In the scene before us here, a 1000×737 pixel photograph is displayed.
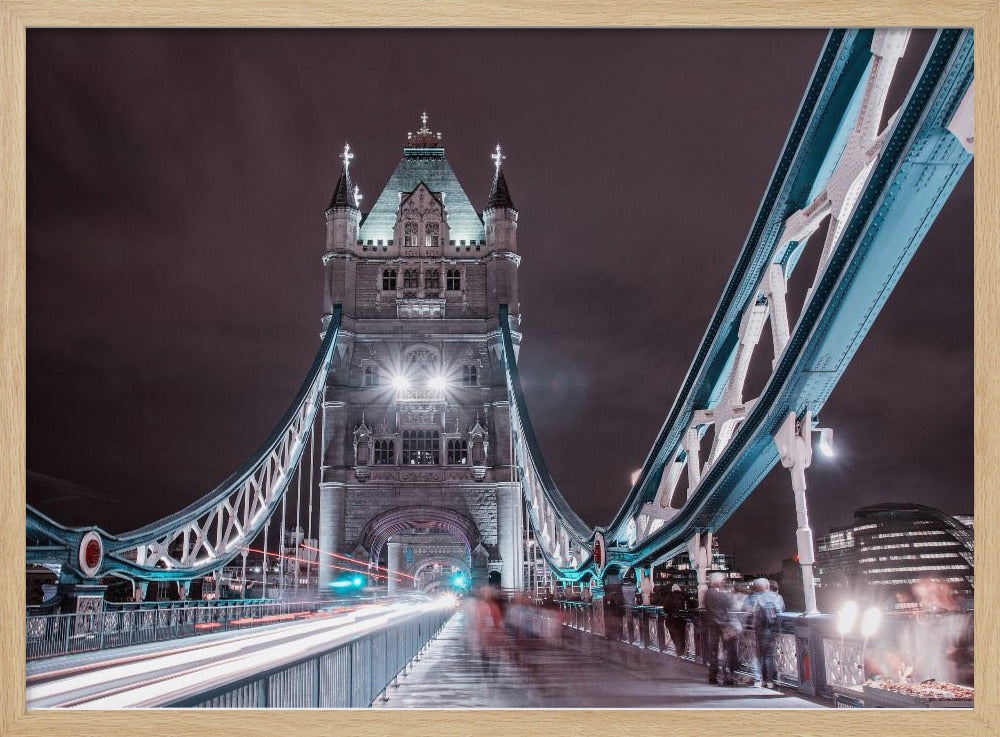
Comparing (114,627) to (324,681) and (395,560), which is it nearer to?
(324,681)

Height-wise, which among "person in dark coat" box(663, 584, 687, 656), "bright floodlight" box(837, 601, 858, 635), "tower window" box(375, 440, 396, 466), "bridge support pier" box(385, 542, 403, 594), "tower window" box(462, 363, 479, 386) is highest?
"tower window" box(462, 363, 479, 386)

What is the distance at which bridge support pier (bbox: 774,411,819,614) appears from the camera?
22.9 ft

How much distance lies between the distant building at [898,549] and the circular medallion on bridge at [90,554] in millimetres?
9892

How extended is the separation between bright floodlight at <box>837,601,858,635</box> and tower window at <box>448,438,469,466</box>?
33.3 m

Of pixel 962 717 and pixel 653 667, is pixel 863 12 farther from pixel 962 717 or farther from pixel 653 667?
pixel 653 667

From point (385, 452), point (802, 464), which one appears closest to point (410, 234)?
point (385, 452)

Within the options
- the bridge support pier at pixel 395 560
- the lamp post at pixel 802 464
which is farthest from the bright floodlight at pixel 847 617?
the bridge support pier at pixel 395 560

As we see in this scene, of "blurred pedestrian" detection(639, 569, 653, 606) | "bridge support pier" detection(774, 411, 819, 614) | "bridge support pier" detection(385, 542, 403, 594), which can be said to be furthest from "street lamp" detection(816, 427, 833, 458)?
"bridge support pier" detection(385, 542, 403, 594)

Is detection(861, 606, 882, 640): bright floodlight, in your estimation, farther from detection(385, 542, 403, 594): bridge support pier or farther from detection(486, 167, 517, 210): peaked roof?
detection(385, 542, 403, 594): bridge support pier

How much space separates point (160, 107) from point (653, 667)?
5.92m

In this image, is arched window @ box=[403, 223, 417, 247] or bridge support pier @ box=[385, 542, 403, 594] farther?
bridge support pier @ box=[385, 542, 403, 594]

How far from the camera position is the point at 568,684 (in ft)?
23.4

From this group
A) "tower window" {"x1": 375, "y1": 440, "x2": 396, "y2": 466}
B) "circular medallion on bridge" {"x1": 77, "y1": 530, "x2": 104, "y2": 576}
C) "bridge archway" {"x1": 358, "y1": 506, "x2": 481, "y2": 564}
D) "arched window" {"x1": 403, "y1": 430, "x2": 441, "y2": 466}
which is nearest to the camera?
"circular medallion on bridge" {"x1": 77, "y1": 530, "x2": 104, "y2": 576}

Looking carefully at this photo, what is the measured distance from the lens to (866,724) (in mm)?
5484
